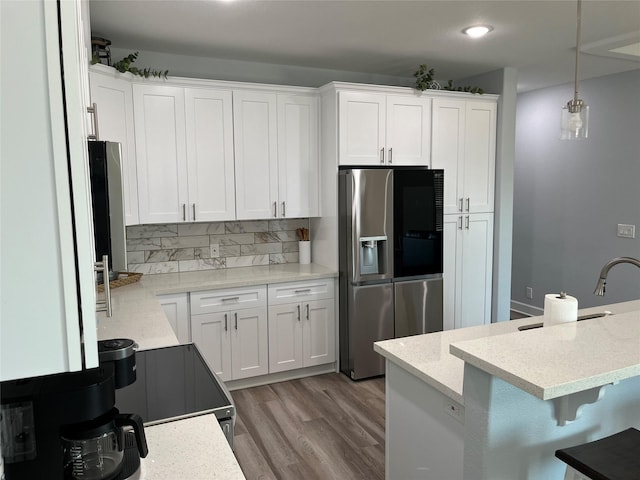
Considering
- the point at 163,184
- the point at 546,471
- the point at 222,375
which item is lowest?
the point at 222,375

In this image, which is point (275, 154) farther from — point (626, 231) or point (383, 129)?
point (626, 231)

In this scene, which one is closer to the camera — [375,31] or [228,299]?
[375,31]

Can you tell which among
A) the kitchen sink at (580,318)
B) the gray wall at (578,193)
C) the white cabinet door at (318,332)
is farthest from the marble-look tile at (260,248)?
the gray wall at (578,193)

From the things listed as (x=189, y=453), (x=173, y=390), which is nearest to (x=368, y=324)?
(x=173, y=390)

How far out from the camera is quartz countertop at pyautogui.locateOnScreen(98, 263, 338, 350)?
88.0 inches

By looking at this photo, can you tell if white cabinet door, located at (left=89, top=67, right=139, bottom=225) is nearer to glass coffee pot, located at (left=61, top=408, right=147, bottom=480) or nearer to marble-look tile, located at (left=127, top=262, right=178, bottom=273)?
marble-look tile, located at (left=127, top=262, right=178, bottom=273)

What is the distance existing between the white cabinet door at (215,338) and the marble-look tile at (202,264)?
2.01 feet

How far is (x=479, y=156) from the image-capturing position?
4.32 metres

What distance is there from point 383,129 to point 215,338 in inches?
81.6

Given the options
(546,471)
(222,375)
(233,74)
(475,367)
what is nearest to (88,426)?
(475,367)

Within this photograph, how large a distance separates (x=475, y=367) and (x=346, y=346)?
8.01 feet

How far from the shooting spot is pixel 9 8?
627mm

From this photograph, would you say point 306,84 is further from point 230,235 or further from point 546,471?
point 546,471

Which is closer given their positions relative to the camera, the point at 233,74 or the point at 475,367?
the point at 475,367
